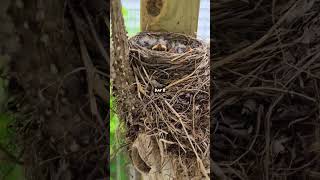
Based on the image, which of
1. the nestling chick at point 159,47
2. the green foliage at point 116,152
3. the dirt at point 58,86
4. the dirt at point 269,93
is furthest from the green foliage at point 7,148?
the nestling chick at point 159,47

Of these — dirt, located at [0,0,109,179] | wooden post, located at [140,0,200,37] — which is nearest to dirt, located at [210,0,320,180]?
dirt, located at [0,0,109,179]

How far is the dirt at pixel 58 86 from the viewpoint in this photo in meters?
0.51

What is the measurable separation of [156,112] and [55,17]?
0.30m

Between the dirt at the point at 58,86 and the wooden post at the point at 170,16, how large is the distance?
0.89 feet

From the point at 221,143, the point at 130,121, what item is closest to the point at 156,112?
the point at 130,121

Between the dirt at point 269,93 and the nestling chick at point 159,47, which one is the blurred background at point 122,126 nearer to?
the nestling chick at point 159,47

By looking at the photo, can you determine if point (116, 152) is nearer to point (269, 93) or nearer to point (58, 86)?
point (58, 86)

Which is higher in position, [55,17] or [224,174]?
[55,17]

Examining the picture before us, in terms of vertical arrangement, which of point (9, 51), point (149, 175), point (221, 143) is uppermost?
point (9, 51)

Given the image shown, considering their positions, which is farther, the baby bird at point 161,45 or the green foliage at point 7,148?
the baby bird at point 161,45

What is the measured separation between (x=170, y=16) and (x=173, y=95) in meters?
0.19

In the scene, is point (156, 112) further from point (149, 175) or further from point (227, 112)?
point (227, 112)

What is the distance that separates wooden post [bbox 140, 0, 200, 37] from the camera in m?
0.77

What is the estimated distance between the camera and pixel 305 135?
0.50m
